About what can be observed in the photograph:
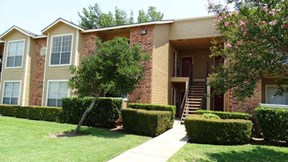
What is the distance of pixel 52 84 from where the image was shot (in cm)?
2006

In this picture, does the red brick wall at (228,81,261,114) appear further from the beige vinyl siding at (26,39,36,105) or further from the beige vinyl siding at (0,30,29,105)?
the beige vinyl siding at (0,30,29,105)

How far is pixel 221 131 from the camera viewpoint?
11109 mm

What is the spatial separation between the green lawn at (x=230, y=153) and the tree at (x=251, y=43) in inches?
93.5

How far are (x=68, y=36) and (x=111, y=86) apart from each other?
9874mm

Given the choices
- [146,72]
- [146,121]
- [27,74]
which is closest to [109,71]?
[146,121]

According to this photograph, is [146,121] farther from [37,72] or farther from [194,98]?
[37,72]

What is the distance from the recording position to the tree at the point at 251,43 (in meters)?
7.54

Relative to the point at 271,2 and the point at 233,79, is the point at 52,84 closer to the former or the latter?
the point at 233,79

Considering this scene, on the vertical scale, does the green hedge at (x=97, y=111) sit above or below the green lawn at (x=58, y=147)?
above

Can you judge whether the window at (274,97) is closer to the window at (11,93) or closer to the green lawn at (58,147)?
the green lawn at (58,147)

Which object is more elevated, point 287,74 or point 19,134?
point 287,74

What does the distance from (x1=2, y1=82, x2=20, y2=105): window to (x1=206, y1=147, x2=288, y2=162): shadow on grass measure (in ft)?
59.7

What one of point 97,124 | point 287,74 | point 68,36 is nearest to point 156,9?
point 68,36

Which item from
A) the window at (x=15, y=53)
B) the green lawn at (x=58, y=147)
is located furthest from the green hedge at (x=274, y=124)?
→ the window at (x=15, y=53)
